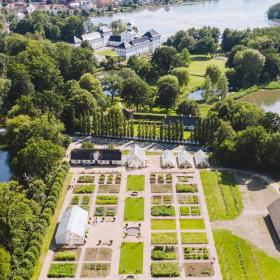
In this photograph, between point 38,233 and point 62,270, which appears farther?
point 38,233

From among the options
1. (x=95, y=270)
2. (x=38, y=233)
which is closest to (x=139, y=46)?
(x=38, y=233)

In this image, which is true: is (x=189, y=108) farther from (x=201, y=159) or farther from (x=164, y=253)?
(x=164, y=253)

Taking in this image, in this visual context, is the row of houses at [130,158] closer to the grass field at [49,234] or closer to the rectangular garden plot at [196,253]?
the grass field at [49,234]

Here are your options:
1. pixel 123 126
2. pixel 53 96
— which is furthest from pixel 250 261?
pixel 53 96

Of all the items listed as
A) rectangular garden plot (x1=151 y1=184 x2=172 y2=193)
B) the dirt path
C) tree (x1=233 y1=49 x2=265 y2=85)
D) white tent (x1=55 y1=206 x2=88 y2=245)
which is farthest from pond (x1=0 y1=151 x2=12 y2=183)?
tree (x1=233 y1=49 x2=265 y2=85)

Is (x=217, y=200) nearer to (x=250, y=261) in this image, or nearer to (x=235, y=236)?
(x=235, y=236)

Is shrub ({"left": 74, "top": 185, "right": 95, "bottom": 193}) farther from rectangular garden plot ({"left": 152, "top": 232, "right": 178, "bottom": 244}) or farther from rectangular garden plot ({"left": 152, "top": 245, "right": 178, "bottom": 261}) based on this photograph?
rectangular garden plot ({"left": 152, "top": 245, "right": 178, "bottom": 261})
